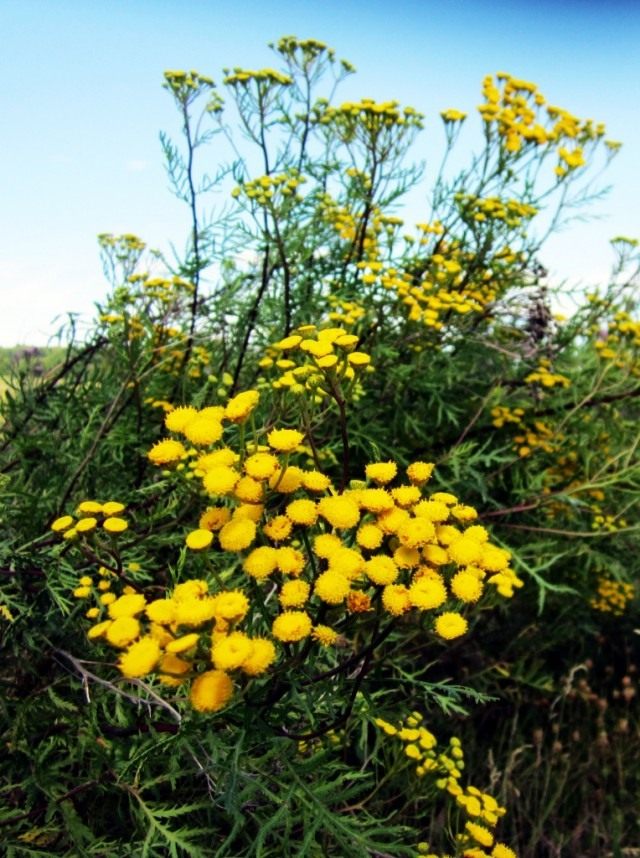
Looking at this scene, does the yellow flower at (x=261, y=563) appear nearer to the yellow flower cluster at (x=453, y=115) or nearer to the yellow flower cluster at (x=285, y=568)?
the yellow flower cluster at (x=285, y=568)

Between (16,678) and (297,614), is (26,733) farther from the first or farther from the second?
(297,614)

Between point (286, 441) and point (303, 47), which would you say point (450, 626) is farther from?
point (303, 47)

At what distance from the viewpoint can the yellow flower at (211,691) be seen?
45.4 inches

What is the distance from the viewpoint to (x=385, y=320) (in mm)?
3262

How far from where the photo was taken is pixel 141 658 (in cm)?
118

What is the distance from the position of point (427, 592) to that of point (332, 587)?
0.17 metres

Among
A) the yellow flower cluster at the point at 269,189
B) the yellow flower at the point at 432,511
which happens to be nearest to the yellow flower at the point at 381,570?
the yellow flower at the point at 432,511

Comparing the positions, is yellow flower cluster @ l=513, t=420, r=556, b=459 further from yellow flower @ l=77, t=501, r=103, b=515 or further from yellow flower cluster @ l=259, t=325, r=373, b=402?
yellow flower @ l=77, t=501, r=103, b=515

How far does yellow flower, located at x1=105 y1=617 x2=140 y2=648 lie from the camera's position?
1.23m

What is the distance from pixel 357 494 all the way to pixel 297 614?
0.26 meters

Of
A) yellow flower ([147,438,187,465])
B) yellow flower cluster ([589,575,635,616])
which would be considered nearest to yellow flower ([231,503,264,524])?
yellow flower ([147,438,187,465])

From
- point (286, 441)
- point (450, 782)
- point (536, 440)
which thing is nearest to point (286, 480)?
point (286, 441)

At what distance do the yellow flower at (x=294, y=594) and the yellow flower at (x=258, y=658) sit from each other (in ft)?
0.31

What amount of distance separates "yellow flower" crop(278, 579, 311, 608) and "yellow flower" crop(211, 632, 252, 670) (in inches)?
4.9
